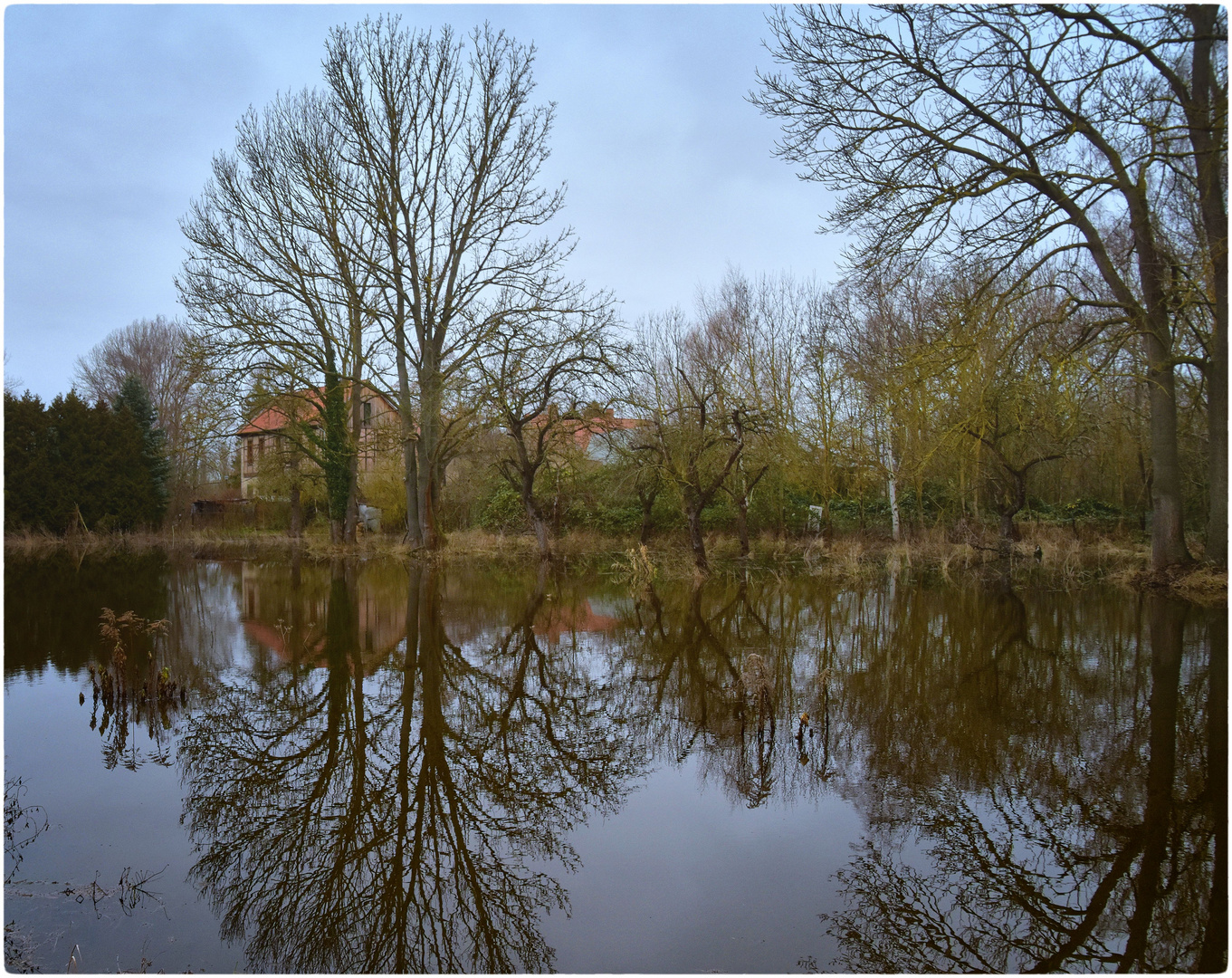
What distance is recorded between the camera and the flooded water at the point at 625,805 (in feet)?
11.6

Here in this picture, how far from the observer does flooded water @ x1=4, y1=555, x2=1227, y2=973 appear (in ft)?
11.6

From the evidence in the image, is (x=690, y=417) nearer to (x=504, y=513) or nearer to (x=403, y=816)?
(x=504, y=513)

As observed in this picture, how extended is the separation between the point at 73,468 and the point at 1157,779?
31479mm

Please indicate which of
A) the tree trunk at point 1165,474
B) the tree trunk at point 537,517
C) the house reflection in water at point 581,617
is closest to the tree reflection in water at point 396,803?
the house reflection in water at point 581,617

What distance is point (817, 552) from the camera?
886 inches

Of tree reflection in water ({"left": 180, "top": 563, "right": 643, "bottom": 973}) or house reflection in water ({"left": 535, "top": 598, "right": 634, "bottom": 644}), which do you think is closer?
tree reflection in water ({"left": 180, "top": 563, "right": 643, "bottom": 973})

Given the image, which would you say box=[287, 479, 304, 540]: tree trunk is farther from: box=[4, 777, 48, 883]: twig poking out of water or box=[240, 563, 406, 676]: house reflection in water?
box=[4, 777, 48, 883]: twig poking out of water

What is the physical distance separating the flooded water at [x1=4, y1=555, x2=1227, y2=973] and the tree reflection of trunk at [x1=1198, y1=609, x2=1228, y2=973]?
18 mm

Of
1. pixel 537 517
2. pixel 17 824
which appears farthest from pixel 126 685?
pixel 537 517

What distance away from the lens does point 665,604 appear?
1301 cm

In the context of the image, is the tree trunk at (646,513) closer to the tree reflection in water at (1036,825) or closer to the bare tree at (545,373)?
the bare tree at (545,373)

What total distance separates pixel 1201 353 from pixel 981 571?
23.2 feet

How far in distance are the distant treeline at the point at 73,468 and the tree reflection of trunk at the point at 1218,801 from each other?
27.7m

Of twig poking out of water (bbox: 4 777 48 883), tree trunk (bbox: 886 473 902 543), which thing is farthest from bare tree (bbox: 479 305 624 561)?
twig poking out of water (bbox: 4 777 48 883)
